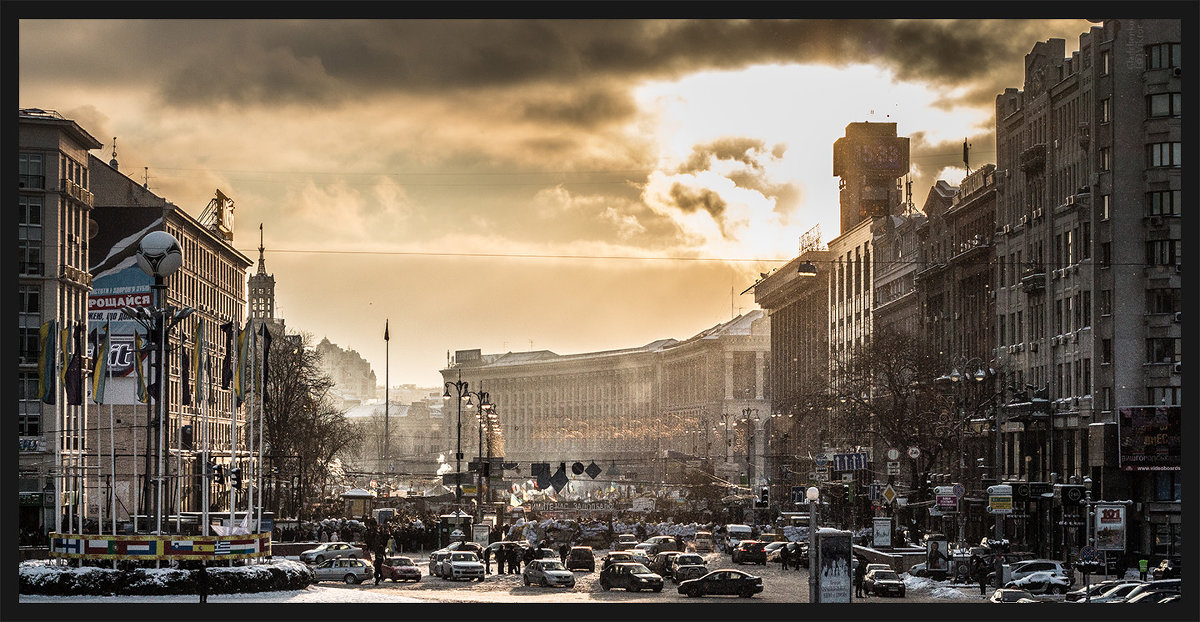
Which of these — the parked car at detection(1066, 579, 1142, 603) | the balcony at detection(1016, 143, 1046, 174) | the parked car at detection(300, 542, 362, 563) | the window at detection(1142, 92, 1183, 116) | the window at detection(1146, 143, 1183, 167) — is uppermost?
the window at detection(1142, 92, 1183, 116)

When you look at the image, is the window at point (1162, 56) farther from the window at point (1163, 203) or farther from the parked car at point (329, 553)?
the parked car at point (329, 553)

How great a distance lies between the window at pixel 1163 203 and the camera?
8956 cm

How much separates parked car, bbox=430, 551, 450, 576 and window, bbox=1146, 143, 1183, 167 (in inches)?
1552

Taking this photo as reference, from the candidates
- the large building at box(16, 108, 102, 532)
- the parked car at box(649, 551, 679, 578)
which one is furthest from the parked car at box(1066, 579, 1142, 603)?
the large building at box(16, 108, 102, 532)

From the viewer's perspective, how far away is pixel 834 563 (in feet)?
177

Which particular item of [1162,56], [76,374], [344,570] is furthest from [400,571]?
[1162,56]

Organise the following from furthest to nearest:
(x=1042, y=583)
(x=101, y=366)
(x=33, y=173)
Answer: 1. (x=33, y=173)
2. (x=101, y=366)
3. (x=1042, y=583)

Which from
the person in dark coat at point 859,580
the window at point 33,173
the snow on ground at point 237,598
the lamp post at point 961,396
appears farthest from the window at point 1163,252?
the window at point 33,173

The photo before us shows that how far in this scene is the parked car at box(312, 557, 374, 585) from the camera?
7156 centimetres

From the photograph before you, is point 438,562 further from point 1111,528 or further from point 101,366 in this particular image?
point 1111,528

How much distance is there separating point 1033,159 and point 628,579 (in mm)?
45808

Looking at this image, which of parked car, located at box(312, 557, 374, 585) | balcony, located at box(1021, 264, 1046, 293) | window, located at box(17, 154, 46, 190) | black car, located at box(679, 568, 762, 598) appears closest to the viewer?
black car, located at box(679, 568, 762, 598)

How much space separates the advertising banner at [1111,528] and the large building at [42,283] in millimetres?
63840

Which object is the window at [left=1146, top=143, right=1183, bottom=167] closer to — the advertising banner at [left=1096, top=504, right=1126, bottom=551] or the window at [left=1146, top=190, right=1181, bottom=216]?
the window at [left=1146, top=190, right=1181, bottom=216]
